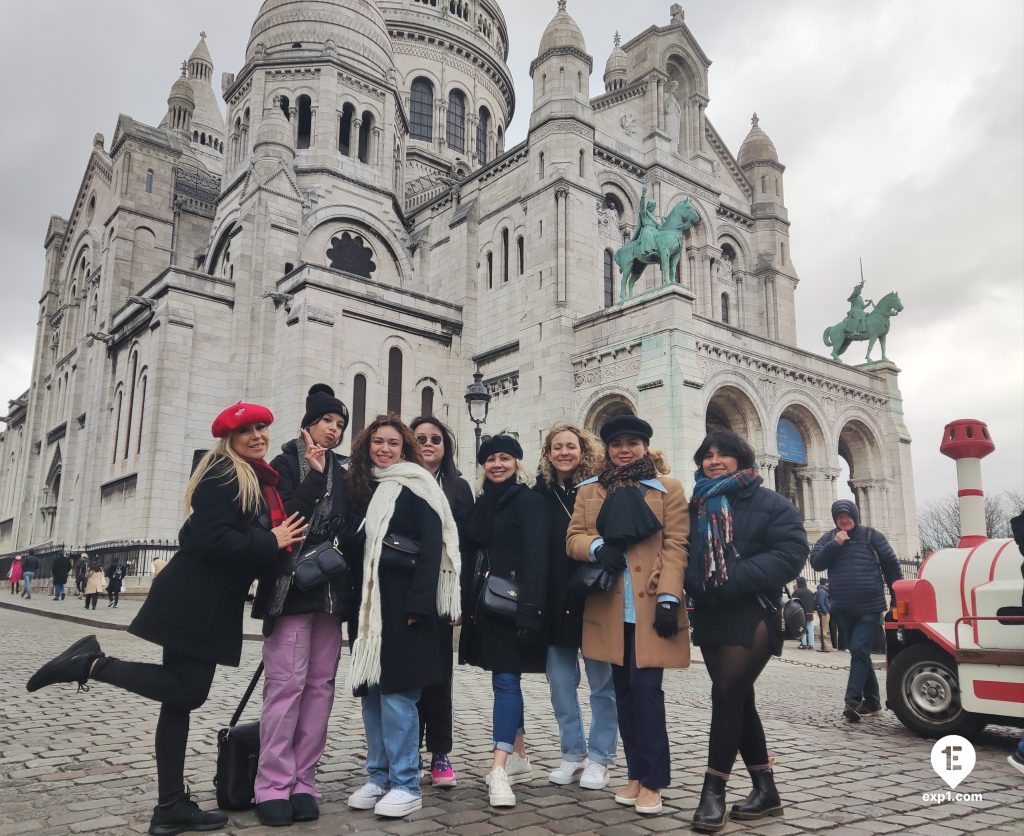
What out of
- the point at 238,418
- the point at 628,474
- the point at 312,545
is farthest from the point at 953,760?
the point at 238,418

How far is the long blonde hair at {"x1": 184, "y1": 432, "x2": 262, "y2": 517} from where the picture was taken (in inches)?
168

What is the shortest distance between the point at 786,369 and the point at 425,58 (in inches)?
1090

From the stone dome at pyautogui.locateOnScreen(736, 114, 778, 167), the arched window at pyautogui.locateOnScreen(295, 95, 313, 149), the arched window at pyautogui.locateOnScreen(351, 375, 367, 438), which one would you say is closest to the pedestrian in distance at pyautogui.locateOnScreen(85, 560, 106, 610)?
the arched window at pyautogui.locateOnScreen(351, 375, 367, 438)

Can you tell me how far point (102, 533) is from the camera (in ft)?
93.7

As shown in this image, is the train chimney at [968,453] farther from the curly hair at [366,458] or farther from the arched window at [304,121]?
the arched window at [304,121]

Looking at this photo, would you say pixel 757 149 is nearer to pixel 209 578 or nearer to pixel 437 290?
pixel 437 290

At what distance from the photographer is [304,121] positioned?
103ft

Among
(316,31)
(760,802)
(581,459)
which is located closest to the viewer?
(760,802)

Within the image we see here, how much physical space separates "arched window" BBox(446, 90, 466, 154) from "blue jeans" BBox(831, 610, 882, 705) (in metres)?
38.1

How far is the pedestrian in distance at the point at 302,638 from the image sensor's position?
4215 millimetres

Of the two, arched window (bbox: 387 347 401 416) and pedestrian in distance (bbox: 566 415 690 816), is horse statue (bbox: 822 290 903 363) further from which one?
pedestrian in distance (bbox: 566 415 690 816)

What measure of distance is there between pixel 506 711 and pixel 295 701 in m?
1.22

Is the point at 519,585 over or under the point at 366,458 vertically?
under

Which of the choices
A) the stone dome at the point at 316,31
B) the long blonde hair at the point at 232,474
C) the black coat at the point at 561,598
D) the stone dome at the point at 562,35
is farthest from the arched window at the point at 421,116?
the long blonde hair at the point at 232,474
